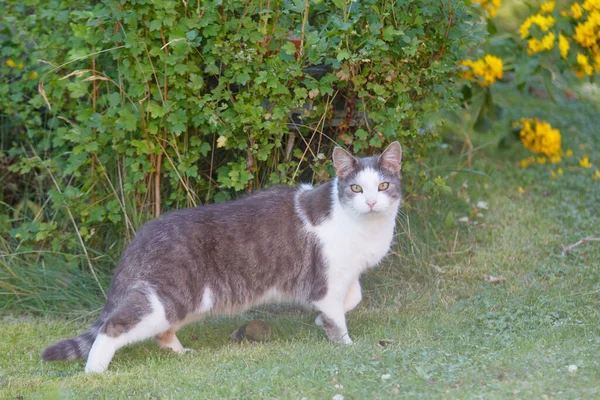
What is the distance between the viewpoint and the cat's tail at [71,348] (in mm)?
4504

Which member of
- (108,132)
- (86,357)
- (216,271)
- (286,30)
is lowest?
(86,357)

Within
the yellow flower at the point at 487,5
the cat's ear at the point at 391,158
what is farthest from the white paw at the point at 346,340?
the yellow flower at the point at 487,5

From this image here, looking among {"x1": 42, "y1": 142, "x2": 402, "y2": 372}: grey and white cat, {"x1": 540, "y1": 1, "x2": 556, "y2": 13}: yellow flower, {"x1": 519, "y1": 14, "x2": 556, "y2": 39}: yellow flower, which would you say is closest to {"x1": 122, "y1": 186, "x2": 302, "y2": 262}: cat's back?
{"x1": 42, "y1": 142, "x2": 402, "y2": 372}: grey and white cat

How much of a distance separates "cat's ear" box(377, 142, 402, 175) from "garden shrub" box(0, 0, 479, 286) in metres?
0.47

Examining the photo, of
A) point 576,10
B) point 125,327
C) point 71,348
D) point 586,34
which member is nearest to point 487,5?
point 576,10

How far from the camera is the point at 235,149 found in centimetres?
598

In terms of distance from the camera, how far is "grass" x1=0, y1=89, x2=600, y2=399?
3.90m

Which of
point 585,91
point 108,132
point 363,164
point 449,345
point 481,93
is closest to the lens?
point 449,345

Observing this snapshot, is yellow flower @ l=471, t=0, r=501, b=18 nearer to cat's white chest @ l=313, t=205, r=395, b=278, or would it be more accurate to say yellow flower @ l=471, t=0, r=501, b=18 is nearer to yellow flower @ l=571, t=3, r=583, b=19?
yellow flower @ l=571, t=3, r=583, b=19

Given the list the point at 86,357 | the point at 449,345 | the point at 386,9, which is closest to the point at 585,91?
the point at 386,9

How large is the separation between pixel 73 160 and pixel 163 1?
4.52 ft

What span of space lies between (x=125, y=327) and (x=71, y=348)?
37cm

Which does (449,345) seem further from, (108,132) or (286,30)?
(108,132)

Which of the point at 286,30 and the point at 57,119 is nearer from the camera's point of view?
the point at 286,30
